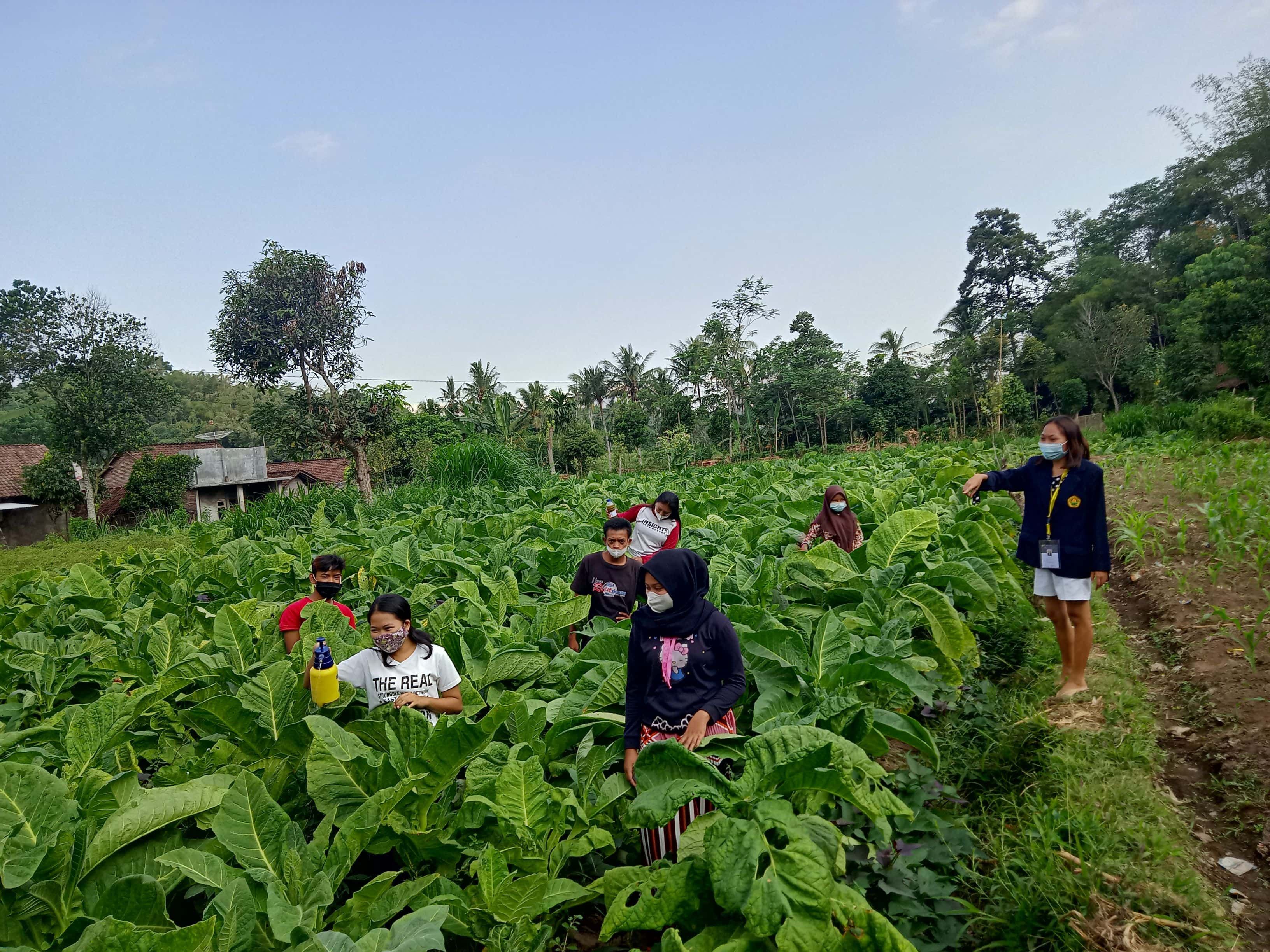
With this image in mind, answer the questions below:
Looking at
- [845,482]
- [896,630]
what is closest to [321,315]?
[845,482]

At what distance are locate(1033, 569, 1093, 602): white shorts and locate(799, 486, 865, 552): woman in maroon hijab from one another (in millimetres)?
1351

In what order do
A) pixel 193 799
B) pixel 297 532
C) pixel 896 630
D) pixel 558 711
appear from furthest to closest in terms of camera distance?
pixel 297 532, pixel 896 630, pixel 558 711, pixel 193 799

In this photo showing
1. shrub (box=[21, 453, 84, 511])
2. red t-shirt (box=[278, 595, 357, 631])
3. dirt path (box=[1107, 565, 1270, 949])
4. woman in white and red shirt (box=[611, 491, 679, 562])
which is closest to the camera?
dirt path (box=[1107, 565, 1270, 949])

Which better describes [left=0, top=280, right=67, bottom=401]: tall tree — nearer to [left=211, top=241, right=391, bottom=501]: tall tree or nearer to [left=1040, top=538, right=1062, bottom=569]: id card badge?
[left=211, top=241, right=391, bottom=501]: tall tree

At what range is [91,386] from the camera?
21500mm

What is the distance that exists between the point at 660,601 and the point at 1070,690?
9.14 ft

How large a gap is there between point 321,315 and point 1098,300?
4038cm

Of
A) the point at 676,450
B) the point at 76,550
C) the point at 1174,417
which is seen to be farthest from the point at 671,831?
the point at 676,450

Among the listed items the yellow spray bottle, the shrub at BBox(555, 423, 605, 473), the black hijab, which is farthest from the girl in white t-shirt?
the shrub at BBox(555, 423, 605, 473)

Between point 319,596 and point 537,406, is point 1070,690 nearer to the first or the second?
point 319,596

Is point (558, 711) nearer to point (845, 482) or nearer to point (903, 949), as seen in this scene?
point (903, 949)

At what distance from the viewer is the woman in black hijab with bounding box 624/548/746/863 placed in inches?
97.8

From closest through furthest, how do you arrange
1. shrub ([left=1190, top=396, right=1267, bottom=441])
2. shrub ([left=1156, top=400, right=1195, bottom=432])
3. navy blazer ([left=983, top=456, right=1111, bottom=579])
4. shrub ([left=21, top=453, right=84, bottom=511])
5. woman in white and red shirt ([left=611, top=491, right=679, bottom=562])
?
navy blazer ([left=983, top=456, right=1111, bottom=579]) < woman in white and red shirt ([left=611, top=491, right=679, bottom=562]) < shrub ([left=1190, top=396, right=1267, bottom=441]) < shrub ([left=1156, top=400, right=1195, bottom=432]) < shrub ([left=21, top=453, right=84, bottom=511])

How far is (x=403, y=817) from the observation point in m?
2.28
